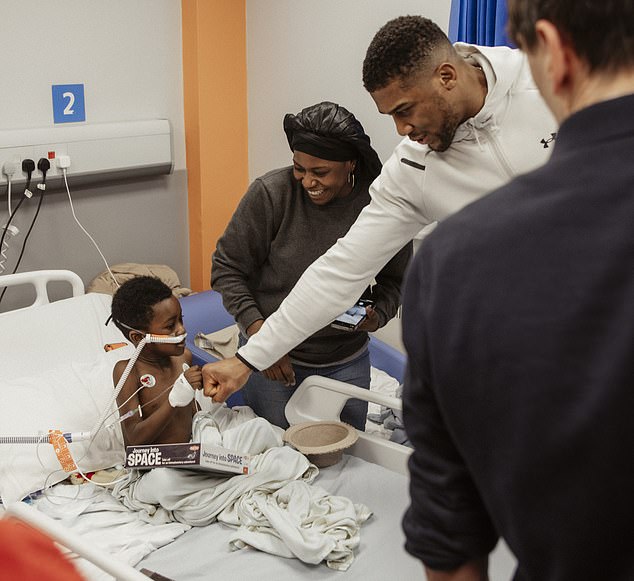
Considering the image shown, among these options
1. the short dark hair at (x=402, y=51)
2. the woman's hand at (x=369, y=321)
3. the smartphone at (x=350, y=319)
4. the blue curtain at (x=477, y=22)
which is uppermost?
the blue curtain at (x=477, y=22)

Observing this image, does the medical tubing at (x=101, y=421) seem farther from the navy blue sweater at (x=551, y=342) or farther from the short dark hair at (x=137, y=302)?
the navy blue sweater at (x=551, y=342)

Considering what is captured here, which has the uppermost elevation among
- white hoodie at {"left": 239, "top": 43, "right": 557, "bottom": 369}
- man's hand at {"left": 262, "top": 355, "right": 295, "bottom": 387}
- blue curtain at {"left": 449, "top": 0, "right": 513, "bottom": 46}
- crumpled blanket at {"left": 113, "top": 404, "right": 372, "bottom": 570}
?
blue curtain at {"left": 449, "top": 0, "right": 513, "bottom": 46}

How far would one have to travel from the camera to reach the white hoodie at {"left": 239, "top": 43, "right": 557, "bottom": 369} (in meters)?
2.00

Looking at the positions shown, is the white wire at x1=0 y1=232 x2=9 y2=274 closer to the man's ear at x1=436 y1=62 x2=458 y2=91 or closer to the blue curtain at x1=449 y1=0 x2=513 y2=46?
the blue curtain at x1=449 y1=0 x2=513 y2=46

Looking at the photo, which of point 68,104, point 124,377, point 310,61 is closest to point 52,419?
point 124,377

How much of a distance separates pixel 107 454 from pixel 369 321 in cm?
91

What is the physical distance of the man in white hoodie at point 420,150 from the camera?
6.36 ft

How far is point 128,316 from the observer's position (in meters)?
2.54

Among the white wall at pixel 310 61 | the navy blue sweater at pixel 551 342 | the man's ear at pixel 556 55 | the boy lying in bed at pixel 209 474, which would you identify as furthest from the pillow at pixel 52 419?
the man's ear at pixel 556 55

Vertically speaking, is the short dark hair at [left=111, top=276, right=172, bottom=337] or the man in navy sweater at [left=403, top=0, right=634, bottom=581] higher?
the man in navy sweater at [left=403, top=0, right=634, bottom=581]

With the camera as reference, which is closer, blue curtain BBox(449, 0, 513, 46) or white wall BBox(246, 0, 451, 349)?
blue curtain BBox(449, 0, 513, 46)

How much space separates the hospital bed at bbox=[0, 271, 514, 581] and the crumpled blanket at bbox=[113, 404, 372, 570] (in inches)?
1.5

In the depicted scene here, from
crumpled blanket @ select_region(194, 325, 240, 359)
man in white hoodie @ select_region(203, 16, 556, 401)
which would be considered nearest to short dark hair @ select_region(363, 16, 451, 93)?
man in white hoodie @ select_region(203, 16, 556, 401)

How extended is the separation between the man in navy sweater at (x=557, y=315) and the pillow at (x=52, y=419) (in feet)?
6.22
